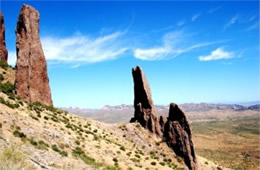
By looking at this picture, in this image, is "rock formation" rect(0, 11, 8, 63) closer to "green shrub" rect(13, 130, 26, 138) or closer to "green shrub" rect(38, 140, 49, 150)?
"green shrub" rect(13, 130, 26, 138)

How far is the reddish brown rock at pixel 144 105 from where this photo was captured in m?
48.1

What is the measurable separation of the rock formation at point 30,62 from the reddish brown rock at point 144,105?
17389mm

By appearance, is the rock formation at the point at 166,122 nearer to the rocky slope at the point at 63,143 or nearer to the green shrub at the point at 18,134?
the rocky slope at the point at 63,143

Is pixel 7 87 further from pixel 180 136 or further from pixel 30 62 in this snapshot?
pixel 180 136

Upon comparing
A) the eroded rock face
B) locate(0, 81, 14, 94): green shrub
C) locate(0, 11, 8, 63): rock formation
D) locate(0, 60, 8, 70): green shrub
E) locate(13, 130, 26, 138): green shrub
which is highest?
locate(0, 11, 8, 63): rock formation

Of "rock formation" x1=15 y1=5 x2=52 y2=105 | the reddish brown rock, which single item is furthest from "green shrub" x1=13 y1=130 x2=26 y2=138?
the reddish brown rock

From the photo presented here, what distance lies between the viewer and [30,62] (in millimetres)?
36531

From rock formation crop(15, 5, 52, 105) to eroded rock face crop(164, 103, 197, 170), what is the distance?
67.1 feet

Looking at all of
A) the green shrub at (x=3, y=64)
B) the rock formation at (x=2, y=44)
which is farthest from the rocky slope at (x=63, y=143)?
the rock formation at (x=2, y=44)

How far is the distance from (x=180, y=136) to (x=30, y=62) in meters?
26.1

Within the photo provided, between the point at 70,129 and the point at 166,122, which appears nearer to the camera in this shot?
the point at 70,129

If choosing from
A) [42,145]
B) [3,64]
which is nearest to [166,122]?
[42,145]

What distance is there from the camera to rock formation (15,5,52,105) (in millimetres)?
35562

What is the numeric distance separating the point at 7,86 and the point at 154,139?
83.1ft
